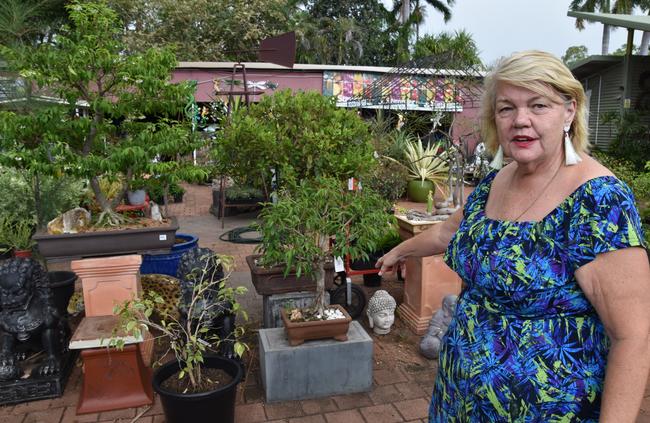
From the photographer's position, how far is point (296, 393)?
3.10 meters

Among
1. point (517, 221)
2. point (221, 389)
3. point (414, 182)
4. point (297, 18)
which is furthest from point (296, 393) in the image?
point (297, 18)

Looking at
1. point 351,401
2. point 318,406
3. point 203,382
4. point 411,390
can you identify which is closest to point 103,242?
point 203,382

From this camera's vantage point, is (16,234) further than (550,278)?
Yes

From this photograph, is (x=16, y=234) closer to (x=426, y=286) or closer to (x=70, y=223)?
(x=70, y=223)

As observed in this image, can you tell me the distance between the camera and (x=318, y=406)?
3045 millimetres

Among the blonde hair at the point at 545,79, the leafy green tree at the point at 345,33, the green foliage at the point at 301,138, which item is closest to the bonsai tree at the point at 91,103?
the green foliage at the point at 301,138

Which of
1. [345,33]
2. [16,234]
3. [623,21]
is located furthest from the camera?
[345,33]

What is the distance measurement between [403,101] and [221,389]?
11.9m

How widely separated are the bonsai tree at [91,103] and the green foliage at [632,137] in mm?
9911

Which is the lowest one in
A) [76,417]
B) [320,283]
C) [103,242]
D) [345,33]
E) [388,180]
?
[76,417]

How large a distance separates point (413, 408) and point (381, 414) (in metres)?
0.21

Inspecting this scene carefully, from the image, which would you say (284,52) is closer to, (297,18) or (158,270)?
(158,270)

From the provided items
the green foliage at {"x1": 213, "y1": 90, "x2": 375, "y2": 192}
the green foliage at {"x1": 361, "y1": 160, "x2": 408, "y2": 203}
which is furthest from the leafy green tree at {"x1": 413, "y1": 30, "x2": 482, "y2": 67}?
the green foliage at {"x1": 213, "y1": 90, "x2": 375, "y2": 192}

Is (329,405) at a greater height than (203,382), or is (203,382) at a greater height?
(203,382)
